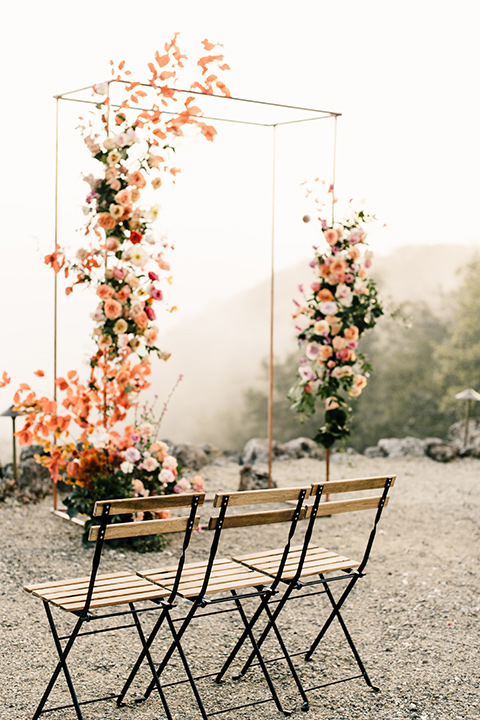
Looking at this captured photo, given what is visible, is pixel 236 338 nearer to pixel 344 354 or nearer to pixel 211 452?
pixel 211 452

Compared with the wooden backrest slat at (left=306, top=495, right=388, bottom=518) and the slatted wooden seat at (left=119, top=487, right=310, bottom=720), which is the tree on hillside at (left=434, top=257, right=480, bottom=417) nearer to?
the wooden backrest slat at (left=306, top=495, right=388, bottom=518)

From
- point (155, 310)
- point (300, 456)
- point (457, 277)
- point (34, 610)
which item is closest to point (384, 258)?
point (457, 277)

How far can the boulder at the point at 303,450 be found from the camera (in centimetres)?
997

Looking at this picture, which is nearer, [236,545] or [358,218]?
[236,545]

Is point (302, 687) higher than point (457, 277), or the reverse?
point (457, 277)

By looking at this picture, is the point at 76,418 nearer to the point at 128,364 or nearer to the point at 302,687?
the point at 128,364

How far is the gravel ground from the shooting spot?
363cm

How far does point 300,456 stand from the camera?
997cm

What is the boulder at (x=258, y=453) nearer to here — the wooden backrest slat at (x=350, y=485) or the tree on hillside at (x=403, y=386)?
the tree on hillside at (x=403, y=386)

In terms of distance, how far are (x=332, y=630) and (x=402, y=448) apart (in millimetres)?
5822

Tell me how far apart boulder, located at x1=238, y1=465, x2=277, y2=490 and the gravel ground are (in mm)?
923

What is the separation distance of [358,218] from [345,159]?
23.4 ft

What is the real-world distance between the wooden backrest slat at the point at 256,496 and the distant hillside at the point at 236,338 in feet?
30.7

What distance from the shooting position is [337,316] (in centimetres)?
684
